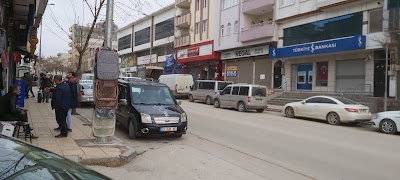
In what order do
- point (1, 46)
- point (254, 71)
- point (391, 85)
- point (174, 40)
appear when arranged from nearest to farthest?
point (1, 46), point (391, 85), point (254, 71), point (174, 40)

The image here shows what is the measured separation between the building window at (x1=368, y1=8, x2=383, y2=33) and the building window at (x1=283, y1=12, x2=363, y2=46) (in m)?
0.70

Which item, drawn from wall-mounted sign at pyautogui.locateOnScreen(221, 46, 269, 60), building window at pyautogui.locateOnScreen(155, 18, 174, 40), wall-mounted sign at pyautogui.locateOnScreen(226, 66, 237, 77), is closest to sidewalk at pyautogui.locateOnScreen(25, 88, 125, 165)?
wall-mounted sign at pyautogui.locateOnScreen(221, 46, 269, 60)

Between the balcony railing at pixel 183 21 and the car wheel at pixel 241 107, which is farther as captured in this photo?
the balcony railing at pixel 183 21

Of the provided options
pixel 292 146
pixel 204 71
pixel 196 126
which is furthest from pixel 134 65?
pixel 292 146

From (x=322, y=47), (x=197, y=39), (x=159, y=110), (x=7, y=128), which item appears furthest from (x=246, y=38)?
(x=7, y=128)

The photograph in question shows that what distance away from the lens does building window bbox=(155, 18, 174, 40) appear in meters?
51.6

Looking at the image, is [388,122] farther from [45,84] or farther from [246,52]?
[246,52]

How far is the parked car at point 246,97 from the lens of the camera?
70.5ft

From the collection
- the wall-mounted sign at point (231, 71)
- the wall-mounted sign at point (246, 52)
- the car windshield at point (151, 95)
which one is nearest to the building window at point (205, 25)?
the wall-mounted sign at point (246, 52)

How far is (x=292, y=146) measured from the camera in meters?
10.3

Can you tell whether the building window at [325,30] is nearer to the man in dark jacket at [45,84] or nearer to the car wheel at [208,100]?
the car wheel at [208,100]

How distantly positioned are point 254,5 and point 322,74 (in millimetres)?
9676

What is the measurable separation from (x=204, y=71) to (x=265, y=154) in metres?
34.8

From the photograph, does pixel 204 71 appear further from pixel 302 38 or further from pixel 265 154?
pixel 265 154
